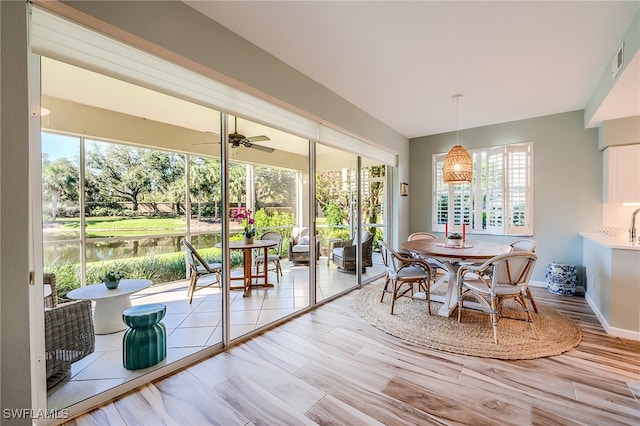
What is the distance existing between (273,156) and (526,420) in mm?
4555

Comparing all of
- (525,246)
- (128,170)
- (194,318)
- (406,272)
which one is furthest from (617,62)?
(128,170)

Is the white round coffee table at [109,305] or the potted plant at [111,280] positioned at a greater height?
the potted plant at [111,280]

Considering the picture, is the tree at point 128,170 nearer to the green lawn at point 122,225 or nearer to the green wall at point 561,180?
the green lawn at point 122,225

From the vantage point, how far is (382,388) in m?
1.91

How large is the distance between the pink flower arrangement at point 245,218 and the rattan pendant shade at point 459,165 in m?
2.93

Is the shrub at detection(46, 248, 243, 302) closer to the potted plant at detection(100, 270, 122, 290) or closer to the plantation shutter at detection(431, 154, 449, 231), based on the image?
the potted plant at detection(100, 270, 122, 290)

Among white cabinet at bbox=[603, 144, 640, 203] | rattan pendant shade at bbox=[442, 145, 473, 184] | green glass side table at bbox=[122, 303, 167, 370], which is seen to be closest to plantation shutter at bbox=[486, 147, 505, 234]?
white cabinet at bbox=[603, 144, 640, 203]

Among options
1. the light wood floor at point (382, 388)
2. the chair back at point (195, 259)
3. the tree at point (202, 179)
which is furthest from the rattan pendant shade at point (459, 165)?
the chair back at point (195, 259)

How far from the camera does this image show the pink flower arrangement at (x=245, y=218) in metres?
3.74

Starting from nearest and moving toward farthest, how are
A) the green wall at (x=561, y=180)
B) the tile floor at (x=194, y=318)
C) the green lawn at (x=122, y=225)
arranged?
the tile floor at (x=194, y=318)
the green lawn at (x=122, y=225)
the green wall at (x=561, y=180)

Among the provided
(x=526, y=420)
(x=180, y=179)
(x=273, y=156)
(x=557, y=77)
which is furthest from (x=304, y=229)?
(x=557, y=77)

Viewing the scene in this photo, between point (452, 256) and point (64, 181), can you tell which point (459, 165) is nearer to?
point (452, 256)

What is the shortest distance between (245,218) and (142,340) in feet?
7.11

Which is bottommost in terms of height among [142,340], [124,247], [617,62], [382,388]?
[382,388]
